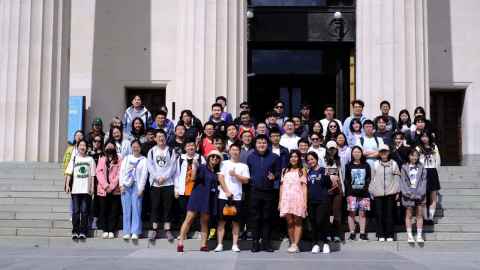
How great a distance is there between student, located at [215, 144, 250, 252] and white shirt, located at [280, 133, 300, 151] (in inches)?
54.0

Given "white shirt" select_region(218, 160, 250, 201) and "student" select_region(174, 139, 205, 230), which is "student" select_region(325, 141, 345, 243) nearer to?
"white shirt" select_region(218, 160, 250, 201)

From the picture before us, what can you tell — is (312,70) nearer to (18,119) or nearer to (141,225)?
(18,119)

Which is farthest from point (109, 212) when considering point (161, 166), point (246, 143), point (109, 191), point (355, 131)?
point (355, 131)

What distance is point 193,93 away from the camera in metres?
16.1

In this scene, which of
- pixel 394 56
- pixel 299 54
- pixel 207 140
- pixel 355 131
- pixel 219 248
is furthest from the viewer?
pixel 299 54

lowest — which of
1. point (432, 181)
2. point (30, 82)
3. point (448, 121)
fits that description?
point (432, 181)

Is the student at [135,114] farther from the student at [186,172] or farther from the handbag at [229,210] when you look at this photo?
the handbag at [229,210]

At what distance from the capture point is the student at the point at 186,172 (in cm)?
1045

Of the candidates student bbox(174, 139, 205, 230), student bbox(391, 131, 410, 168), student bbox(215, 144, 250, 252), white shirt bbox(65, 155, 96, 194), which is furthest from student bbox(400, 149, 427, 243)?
white shirt bbox(65, 155, 96, 194)

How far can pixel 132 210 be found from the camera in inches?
427

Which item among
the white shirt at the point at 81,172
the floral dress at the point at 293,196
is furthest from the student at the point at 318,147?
the white shirt at the point at 81,172

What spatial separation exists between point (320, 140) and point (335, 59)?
994 cm

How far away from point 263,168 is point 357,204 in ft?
6.46

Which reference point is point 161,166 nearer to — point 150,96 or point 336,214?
point 336,214
